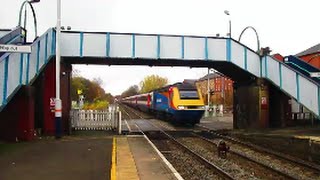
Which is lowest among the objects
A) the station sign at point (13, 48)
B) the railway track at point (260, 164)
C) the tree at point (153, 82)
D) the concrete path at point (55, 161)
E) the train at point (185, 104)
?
the railway track at point (260, 164)

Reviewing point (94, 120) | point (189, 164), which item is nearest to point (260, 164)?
point (189, 164)

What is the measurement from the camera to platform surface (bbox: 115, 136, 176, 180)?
36.2 feet

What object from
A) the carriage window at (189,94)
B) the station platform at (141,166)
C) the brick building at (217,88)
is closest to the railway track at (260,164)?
the station platform at (141,166)

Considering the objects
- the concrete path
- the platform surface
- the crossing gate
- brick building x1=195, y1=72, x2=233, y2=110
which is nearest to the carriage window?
the crossing gate

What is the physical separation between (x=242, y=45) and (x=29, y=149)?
1530cm

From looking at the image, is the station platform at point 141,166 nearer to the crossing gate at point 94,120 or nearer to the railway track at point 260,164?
the railway track at point 260,164

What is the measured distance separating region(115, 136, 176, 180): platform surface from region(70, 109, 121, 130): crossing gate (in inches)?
340

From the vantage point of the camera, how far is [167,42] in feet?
84.6

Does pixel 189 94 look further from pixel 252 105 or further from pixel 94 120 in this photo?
pixel 94 120

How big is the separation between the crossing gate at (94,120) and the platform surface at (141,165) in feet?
28.3

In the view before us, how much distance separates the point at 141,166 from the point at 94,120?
45.4ft

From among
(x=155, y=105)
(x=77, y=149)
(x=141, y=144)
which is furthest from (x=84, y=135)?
(x=155, y=105)

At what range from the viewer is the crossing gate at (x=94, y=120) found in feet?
85.4

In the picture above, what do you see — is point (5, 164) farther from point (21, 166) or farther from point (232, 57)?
point (232, 57)
